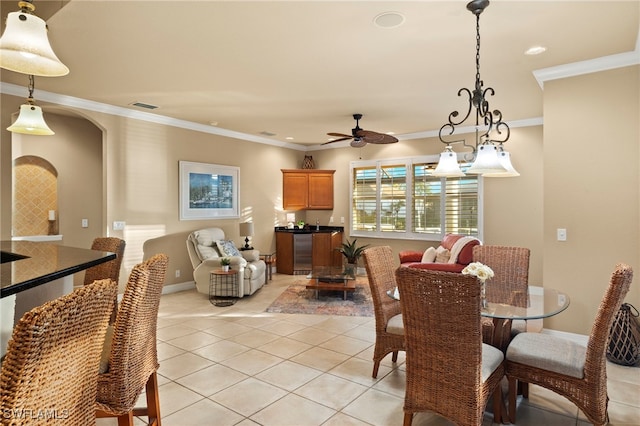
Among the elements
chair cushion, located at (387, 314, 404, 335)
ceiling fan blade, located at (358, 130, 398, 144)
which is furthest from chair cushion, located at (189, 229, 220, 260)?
chair cushion, located at (387, 314, 404, 335)

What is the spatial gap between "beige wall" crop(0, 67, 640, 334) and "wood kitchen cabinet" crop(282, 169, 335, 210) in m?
0.18

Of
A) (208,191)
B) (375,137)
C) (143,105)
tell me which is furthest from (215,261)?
(375,137)

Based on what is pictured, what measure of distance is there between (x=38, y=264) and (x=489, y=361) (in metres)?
2.47

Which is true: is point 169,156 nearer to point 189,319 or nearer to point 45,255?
point 189,319

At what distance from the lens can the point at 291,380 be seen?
2961 mm

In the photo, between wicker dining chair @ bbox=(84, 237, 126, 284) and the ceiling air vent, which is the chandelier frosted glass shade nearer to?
wicker dining chair @ bbox=(84, 237, 126, 284)

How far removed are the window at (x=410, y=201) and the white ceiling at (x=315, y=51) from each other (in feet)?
5.84

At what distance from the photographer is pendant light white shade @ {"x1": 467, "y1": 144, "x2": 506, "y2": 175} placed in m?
2.41

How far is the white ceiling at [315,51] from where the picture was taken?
2.63 meters

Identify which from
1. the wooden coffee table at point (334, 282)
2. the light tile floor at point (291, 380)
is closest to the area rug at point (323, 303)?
the wooden coffee table at point (334, 282)

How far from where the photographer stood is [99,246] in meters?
2.78

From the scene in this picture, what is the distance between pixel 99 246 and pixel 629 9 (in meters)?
4.18

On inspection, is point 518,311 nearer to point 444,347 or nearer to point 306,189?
point 444,347

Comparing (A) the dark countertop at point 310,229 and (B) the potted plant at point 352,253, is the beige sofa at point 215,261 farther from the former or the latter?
(B) the potted plant at point 352,253
